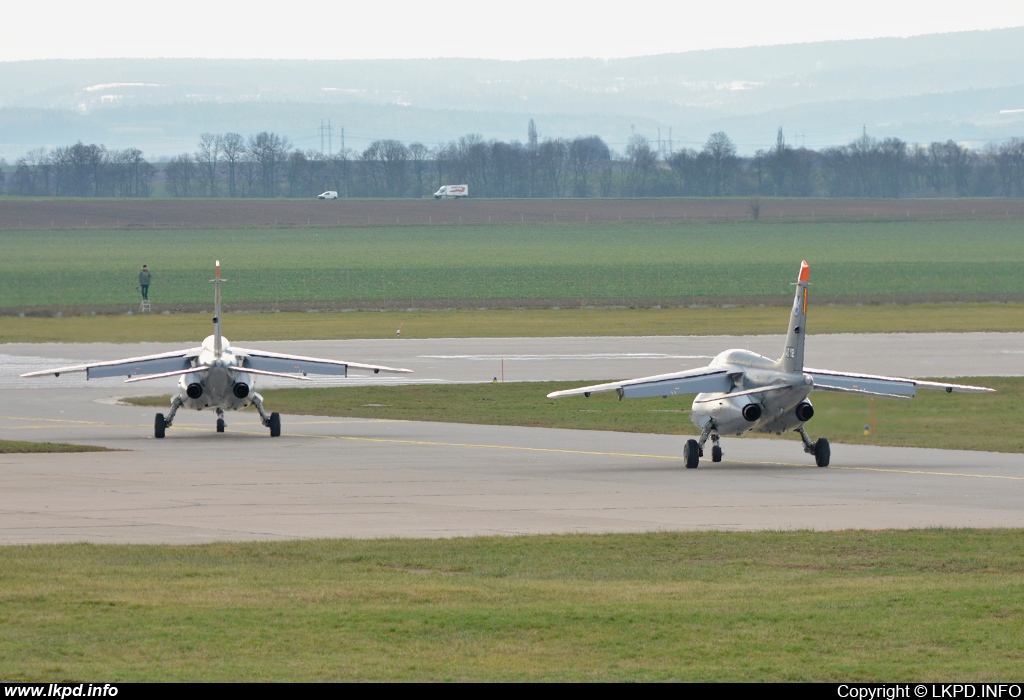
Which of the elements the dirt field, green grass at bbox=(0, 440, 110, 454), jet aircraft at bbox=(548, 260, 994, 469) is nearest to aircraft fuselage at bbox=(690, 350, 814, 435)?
jet aircraft at bbox=(548, 260, 994, 469)

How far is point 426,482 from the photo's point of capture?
28594 millimetres

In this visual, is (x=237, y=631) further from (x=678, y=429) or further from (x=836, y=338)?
(x=836, y=338)

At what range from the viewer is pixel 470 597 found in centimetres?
1605

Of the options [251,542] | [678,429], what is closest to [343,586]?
[251,542]

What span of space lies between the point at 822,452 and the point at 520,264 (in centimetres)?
10374

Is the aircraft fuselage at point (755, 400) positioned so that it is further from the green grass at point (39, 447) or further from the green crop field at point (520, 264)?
the green crop field at point (520, 264)

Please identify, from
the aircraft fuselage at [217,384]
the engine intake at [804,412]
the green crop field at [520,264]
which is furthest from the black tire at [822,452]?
the green crop field at [520,264]

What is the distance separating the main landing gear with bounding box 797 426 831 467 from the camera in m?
31.2

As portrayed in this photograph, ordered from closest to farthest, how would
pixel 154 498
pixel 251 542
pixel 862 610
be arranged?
1. pixel 862 610
2. pixel 251 542
3. pixel 154 498

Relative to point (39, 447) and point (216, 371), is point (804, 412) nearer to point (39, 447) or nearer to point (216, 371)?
point (216, 371)

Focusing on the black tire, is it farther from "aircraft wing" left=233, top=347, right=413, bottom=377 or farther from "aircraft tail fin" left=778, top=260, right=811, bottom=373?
"aircraft wing" left=233, top=347, right=413, bottom=377

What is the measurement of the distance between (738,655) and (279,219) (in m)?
→ 177

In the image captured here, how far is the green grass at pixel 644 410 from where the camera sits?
34.8 meters

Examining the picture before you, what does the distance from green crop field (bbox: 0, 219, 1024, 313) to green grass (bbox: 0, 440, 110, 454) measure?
45.5 m
